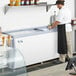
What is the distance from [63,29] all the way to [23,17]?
39.4 inches

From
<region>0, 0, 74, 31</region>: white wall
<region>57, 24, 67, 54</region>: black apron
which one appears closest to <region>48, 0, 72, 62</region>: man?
<region>57, 24, 67, 54</region>: black apron

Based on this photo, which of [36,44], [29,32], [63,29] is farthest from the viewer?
[63,29]

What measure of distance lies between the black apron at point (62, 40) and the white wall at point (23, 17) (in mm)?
575

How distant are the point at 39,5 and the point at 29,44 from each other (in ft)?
3.41

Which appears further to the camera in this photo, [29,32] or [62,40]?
[62,40]

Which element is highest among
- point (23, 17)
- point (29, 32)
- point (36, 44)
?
point (23, 17)

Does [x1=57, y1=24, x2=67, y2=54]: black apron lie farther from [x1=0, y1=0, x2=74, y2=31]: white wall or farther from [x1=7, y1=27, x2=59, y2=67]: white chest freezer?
[x1=0, y1=0, x2=74, y2=31]: white wall

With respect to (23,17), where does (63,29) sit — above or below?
below

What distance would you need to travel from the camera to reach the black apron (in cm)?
585

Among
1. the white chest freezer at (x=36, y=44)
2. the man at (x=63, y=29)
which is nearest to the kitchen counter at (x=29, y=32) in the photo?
the white chest freezer at (x=36, y=44)

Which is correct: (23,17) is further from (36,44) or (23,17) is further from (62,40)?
(62,40)

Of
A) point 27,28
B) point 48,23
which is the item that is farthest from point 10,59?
point 48,23

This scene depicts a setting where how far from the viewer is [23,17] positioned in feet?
19.0

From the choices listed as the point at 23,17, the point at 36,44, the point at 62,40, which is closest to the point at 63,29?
the point at 62,40
